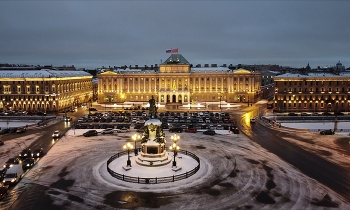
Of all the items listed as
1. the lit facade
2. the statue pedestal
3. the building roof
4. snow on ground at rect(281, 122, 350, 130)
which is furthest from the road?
the building roof

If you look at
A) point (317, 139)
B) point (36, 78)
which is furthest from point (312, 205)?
point (36, 78)

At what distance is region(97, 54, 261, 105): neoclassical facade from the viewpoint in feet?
403

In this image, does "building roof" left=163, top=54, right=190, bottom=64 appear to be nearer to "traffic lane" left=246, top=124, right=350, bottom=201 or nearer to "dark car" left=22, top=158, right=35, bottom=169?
"traffic lane" left=246, top=124, right=350, bottom=201

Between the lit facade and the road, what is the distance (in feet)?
122

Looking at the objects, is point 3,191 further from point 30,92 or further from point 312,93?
point 312,93

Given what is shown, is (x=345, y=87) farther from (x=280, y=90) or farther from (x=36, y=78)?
(x=36, y=78)

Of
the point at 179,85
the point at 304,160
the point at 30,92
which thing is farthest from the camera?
the point at 179,85

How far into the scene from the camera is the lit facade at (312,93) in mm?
98625

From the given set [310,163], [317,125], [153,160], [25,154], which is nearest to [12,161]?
[25,154]

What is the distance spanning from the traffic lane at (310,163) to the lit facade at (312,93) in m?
44.5

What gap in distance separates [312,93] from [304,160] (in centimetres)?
6340

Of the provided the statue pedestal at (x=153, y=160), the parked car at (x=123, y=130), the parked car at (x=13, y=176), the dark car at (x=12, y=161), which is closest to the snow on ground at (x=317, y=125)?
the parked car at (x=123, y=130)

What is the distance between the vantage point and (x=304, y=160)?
4378 centimetres

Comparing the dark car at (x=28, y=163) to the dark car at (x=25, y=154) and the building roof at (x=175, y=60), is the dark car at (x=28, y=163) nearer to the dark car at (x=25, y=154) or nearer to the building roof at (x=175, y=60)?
the dark car at (x=25, y=154)
